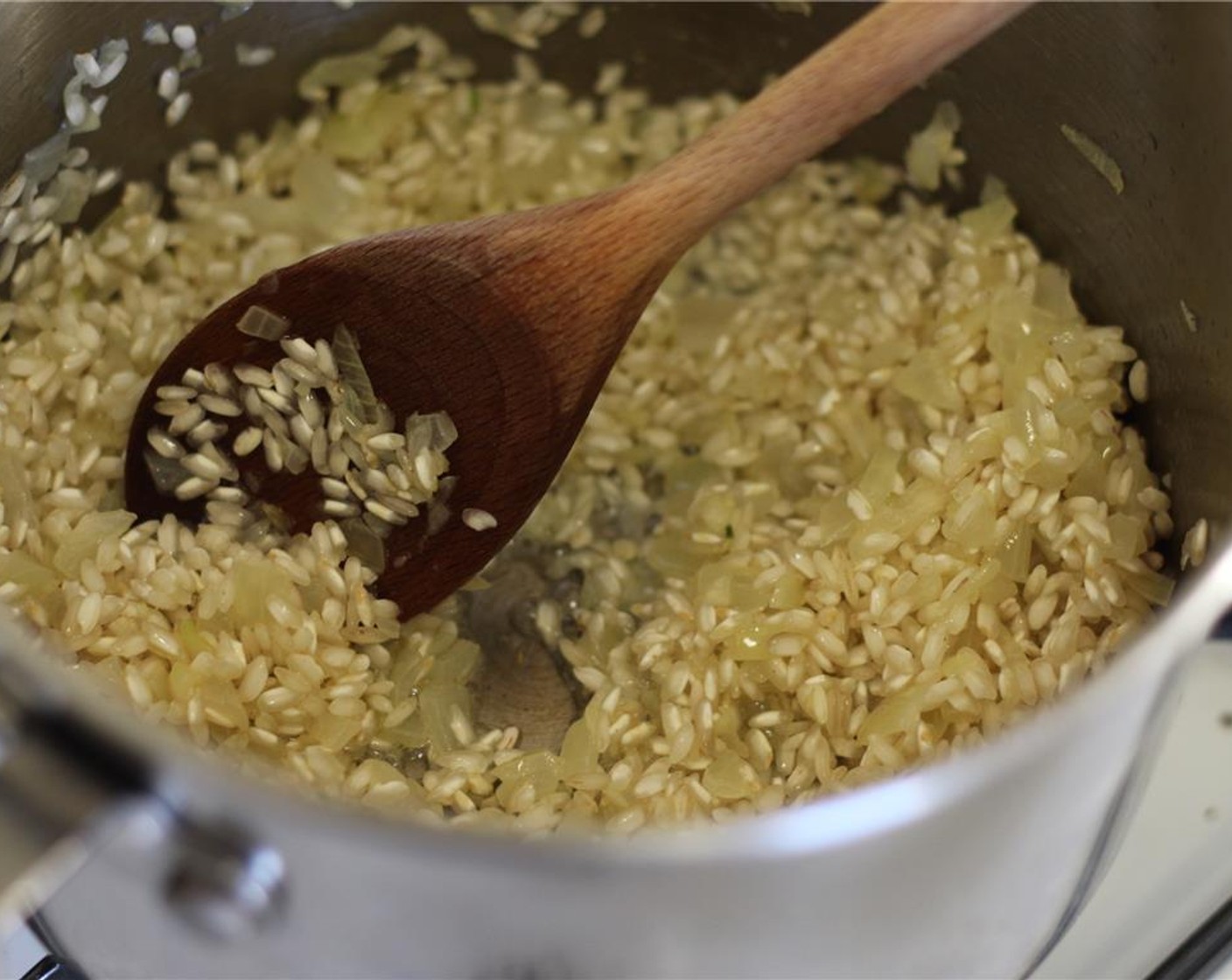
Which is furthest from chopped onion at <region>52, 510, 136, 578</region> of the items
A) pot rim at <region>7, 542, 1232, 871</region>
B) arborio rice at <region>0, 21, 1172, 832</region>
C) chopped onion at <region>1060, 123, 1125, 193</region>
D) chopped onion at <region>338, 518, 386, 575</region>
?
chopped onion at <region>1060, 123, 1125, 193</region>

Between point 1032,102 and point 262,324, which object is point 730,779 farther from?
point 1032,102

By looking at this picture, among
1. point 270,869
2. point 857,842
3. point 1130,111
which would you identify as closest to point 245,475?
point 270,869

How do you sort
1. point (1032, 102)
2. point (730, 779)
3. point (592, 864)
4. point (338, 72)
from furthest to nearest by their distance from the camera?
point (338, 72) → point (1032, 102) → point (730, 779) → point (592, 864)

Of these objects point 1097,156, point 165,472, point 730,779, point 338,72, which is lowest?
point 730,779

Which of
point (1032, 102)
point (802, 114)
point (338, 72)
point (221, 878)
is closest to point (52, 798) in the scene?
point (221, 878)

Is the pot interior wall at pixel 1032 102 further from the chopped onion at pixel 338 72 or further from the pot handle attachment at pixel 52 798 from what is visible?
the pot handle attachment at pixel 52 798

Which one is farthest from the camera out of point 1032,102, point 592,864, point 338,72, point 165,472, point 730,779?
point 338,72

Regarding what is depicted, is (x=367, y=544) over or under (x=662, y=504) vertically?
over

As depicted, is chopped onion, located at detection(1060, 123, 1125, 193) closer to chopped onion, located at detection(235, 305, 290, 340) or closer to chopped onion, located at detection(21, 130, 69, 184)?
chopped onion, located at detection(235, 305, 290, 340)
